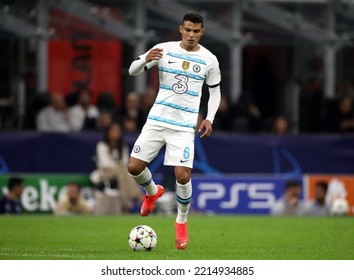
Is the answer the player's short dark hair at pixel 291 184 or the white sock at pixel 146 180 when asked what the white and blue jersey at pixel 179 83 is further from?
the player's short dark hair at pixel 291 184

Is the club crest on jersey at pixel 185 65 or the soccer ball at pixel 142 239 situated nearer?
the soccer ball at pixel 142 239

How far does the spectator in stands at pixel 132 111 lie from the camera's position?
79.5 feet

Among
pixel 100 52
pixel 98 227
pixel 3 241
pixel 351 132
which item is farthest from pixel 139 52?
pixel 3 241

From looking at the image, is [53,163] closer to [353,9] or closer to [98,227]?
[98,227]

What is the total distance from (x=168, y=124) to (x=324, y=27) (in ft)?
44.5

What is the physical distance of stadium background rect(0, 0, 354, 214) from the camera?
23.9 m

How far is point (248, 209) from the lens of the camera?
23.8 meters

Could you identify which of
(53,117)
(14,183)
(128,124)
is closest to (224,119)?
(128,124)

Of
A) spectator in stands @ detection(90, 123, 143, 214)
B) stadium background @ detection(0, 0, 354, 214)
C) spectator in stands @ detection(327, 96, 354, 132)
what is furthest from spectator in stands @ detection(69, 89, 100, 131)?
spectator in stands @ detection(327, 96, 354, 132)

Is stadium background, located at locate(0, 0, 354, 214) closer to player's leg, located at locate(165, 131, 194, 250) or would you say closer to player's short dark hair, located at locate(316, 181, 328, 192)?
player's short dark hair, located at locate(316, 181, 328, 192)

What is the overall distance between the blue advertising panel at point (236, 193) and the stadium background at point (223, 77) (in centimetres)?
2

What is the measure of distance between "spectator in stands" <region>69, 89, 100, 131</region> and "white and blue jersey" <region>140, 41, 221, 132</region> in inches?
413

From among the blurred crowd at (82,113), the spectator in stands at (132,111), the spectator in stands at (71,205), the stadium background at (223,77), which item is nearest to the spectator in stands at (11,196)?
the stadium background at (223,77)

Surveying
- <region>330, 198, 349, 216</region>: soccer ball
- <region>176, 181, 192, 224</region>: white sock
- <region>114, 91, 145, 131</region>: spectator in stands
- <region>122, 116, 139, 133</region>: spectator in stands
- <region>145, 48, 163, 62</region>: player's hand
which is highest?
<region>145, 48, 163, 62</region>: player's hand
